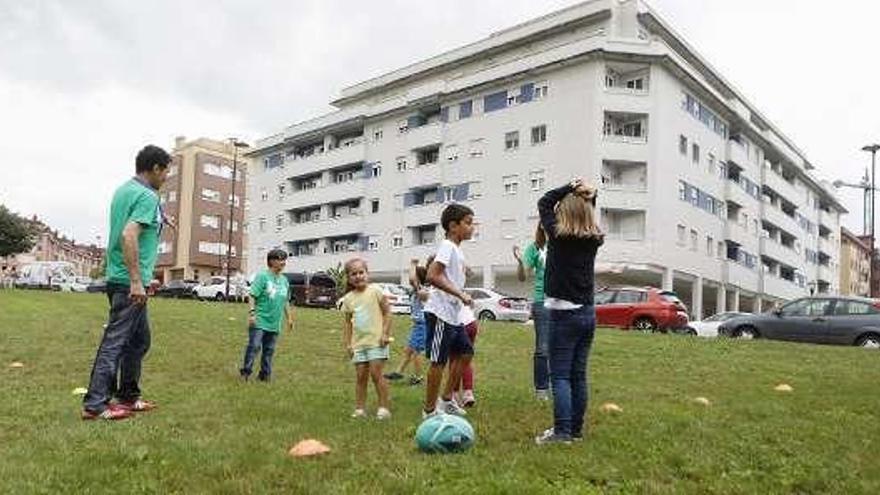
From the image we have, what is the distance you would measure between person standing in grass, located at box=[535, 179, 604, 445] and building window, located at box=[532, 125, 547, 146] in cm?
4692

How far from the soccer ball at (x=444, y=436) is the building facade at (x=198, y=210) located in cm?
8751

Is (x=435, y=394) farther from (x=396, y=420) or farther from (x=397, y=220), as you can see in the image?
(x=397, y=220)

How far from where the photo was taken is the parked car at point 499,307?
112 feet

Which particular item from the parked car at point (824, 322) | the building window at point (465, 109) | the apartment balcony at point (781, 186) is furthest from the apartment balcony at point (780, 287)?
the parked car at point (824, 322)

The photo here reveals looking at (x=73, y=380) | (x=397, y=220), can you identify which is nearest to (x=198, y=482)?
(x=73, y=380)

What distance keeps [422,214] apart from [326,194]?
12.2 metres

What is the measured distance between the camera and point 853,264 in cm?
11662

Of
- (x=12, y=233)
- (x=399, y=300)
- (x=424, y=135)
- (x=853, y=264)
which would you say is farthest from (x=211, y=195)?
(x=853, y=264)

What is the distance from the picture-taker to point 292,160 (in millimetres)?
74312

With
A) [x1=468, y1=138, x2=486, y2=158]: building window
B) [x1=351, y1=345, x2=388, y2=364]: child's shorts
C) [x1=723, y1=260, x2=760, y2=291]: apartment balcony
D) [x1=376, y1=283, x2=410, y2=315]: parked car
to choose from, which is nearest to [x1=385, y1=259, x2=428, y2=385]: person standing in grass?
[x1=351, y1=345, x2=388, y2=364]: child's shorts

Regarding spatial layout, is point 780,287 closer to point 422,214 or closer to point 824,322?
point 422,214

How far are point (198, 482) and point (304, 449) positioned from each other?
89 cm

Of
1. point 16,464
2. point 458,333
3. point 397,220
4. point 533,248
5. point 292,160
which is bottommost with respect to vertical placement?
point 16,464

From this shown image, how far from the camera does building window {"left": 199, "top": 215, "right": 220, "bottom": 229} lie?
303ft
